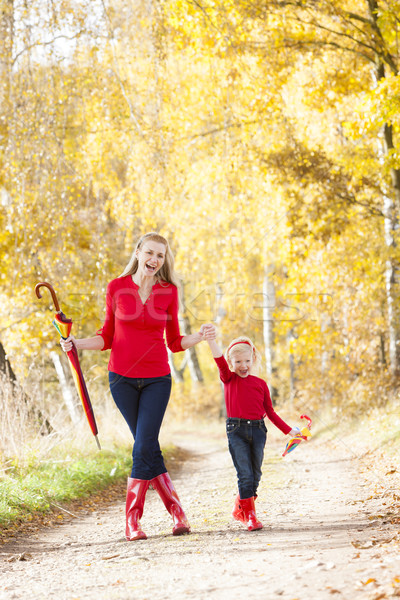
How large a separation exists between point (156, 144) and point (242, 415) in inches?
201

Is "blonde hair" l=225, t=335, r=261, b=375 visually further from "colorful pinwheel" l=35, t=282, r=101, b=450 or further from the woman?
"colorful pinwheel" l=35, t=282, r=101, b=450

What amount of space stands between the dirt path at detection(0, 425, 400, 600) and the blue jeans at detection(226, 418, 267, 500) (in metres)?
0.38

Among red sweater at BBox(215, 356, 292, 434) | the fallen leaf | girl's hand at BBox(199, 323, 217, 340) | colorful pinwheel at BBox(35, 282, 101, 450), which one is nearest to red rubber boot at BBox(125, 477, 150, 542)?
colorful pinwheel at BBox(35, 282, 101, 450)

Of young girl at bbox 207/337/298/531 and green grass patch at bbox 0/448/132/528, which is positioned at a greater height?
young girl at bbox 207/337/298/531

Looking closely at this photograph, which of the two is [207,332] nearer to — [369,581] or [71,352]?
[71,352]

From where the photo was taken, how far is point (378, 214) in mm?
10875

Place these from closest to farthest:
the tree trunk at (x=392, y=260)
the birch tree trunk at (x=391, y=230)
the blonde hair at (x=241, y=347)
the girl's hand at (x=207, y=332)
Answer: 1. the girl's hand at (x=207, y=332)
2. the blonde hair at (x=241, y=347)
3. the birch tree trunk at (x=391, y=230)
4. the tree trunk at (x=392, y=260)

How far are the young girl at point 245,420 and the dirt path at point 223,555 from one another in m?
0.22

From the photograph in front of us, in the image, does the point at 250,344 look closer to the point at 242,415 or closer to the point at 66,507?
the point at 242,415

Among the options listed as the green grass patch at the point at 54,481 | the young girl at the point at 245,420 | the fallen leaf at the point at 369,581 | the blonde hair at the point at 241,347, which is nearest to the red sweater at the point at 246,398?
the young girl at the point at 245,420

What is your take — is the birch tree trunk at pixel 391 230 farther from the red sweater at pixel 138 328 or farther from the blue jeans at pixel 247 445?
the red sweater at pixel 138 328

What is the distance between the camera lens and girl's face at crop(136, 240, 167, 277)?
14.9 ft

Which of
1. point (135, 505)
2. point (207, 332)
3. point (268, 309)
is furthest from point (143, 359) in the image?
point (268, 309)

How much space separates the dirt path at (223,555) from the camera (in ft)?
9.93
